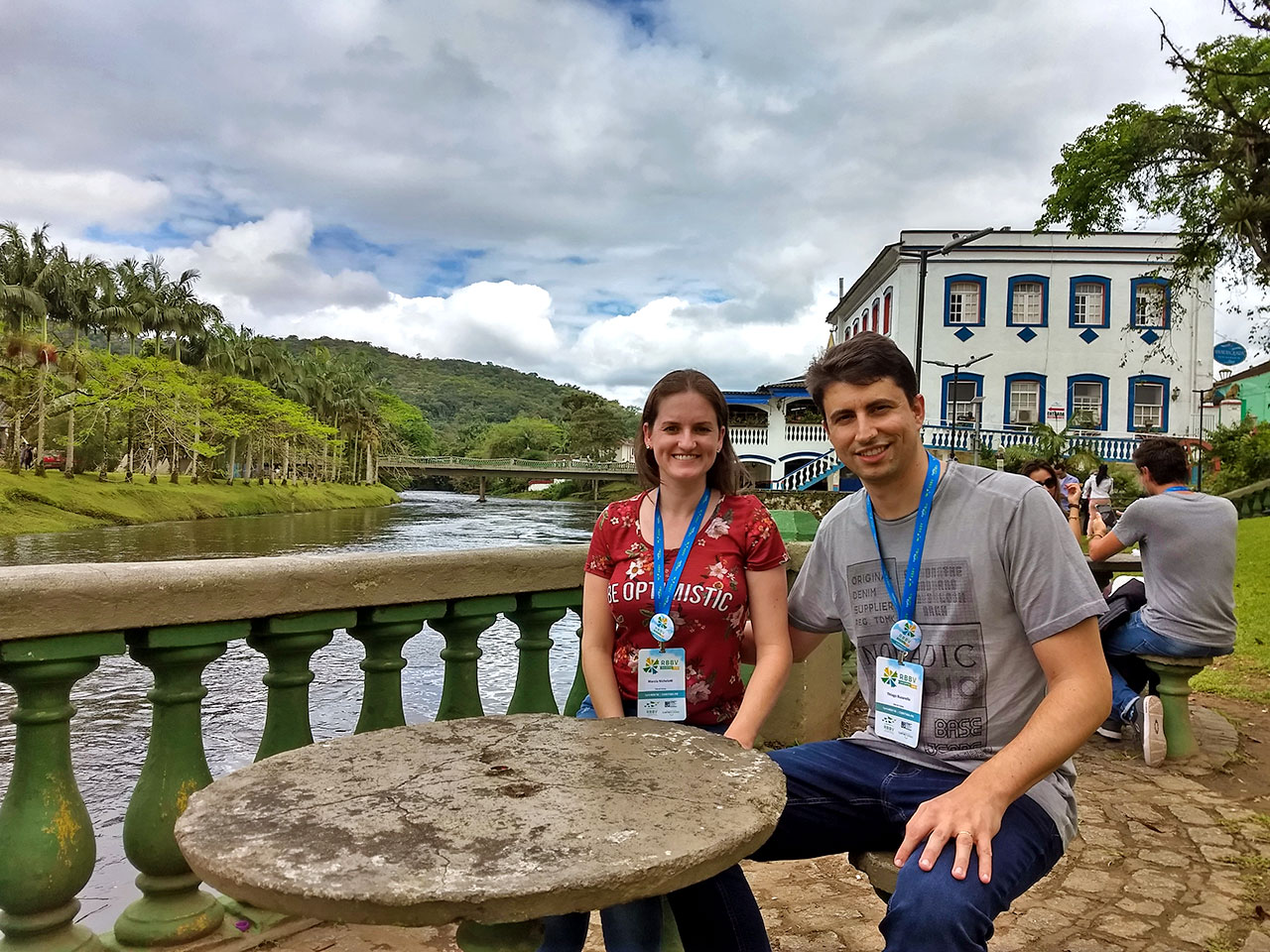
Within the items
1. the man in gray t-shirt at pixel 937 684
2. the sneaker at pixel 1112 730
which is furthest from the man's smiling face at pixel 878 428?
the sneaker at pixel 1112 730

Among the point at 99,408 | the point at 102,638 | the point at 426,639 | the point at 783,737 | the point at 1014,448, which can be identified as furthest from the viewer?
the point at 99,408

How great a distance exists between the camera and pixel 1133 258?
29266mm

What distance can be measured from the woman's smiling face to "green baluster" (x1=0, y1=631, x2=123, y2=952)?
1269 mm

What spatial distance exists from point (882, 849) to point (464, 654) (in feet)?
3.81

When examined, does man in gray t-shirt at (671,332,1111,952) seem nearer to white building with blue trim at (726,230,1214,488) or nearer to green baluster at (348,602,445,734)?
green baluster at (348,602,445,734)

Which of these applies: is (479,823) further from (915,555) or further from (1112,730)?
(1112,730)

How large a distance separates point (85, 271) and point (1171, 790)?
157ft

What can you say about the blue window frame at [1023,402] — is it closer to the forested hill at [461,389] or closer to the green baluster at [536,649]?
the green baluster at [536,649]

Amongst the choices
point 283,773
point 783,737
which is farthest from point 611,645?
point 783,737

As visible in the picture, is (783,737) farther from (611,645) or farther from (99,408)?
(99,408)

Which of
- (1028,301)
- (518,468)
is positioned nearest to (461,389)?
(518,468)

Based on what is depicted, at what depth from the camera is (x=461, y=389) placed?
15050 cm

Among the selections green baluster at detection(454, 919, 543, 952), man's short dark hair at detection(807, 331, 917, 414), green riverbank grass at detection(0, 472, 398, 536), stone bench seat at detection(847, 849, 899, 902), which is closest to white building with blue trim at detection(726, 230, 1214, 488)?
green riverbank grass at detection(0, 472, 398, 536)

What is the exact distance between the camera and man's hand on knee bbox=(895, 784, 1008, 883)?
1.56 metres
